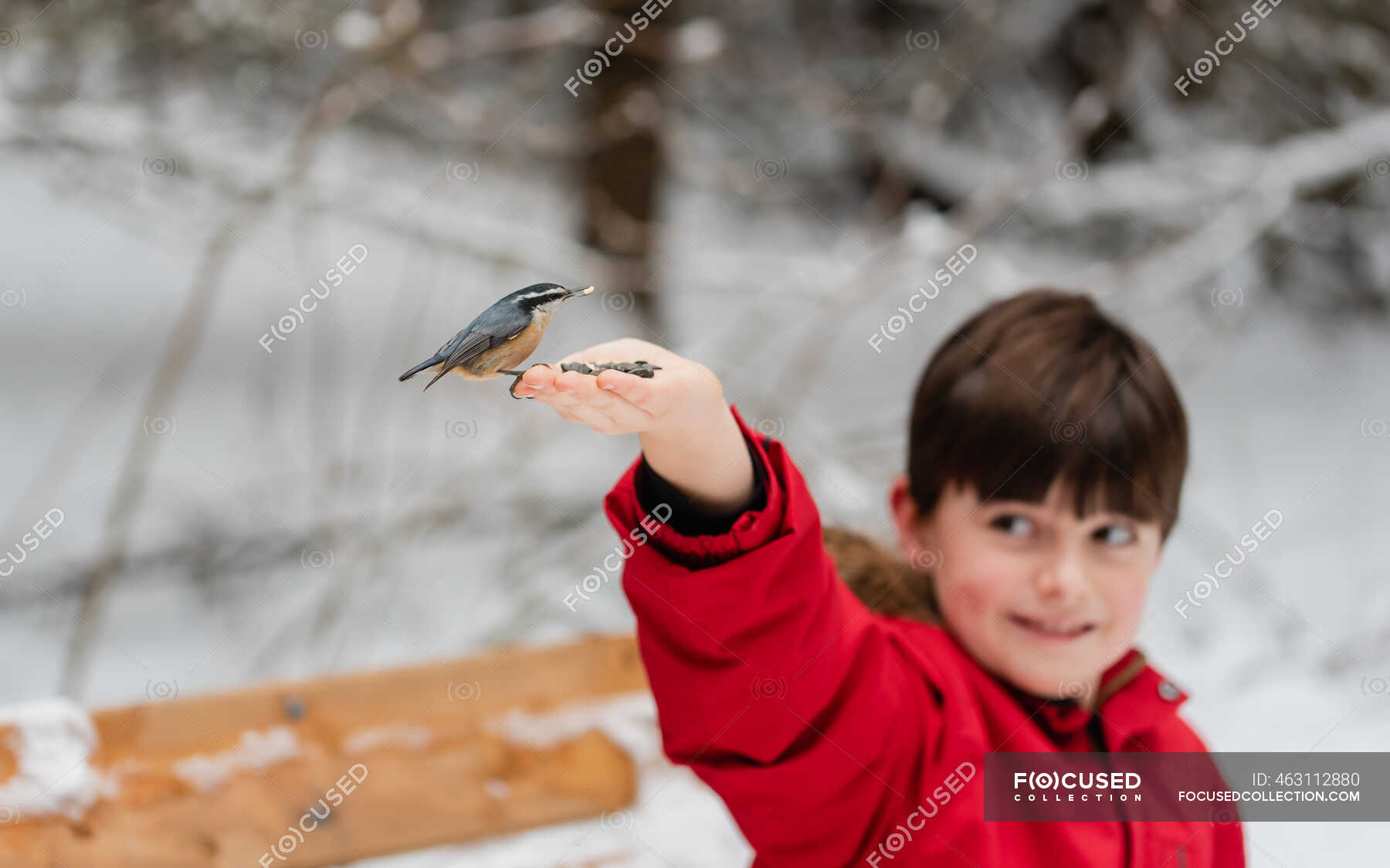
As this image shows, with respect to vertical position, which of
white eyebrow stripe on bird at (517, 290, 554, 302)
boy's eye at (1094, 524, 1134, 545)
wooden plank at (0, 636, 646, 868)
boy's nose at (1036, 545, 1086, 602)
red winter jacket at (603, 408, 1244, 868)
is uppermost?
white eyebrow stripe on bird at (517, 290, 554, 302)

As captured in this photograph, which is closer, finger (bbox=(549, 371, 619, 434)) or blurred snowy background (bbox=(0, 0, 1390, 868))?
finger (bbox=(549, 371, 619, 434))

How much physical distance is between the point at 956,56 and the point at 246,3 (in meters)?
1.47

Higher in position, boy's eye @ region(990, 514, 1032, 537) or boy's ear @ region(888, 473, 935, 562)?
boy's eye @ region(990, 514, 1032, 537)

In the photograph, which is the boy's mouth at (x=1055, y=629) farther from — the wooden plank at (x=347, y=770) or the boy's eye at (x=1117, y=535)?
the wooden plank at (x=347, y=770)

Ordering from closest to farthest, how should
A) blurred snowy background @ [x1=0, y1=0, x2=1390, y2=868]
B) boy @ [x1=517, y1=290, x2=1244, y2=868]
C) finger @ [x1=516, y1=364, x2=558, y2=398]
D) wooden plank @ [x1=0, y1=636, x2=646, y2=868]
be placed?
finger @ [x1=516, y1=364, x2=558, y2=398] → boy @ [x1=517, y1=290, x2=1244, y2=868] → wooden plank @ [x1=0, y1=636, x2=646, y2=868] → blurred snowy background @ [x1=0, y1=0, x2=1390, y2=868]

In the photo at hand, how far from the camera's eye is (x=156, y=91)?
5.85 ft

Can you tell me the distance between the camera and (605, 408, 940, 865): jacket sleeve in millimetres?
491

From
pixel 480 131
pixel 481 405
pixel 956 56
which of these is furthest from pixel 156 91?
pixel 956 56

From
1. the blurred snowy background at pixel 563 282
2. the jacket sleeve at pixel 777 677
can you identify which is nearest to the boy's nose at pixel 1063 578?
the jacket sleeve at pixel 777 677

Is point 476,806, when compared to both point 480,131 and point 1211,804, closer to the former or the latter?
point 1211,804

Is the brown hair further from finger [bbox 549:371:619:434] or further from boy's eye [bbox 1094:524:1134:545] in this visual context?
finger [bbox 549:371:619:434]

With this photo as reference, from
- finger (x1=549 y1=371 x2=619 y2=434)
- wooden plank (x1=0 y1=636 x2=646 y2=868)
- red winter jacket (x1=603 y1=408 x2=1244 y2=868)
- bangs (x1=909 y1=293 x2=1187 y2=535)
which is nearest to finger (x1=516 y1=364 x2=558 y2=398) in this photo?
finger (x1=549 y1=371 x2=619 y2=434)

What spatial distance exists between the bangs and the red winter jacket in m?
0.13

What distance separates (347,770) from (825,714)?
62 centimetres
